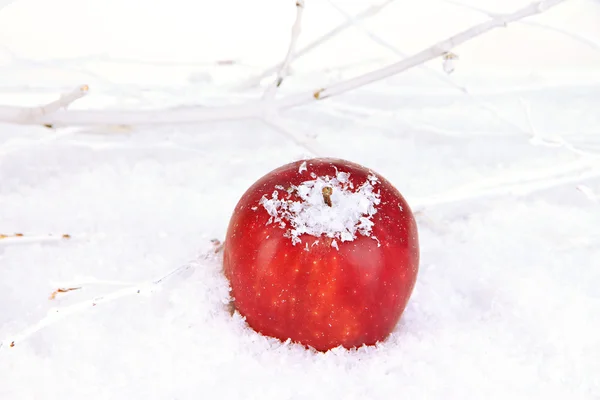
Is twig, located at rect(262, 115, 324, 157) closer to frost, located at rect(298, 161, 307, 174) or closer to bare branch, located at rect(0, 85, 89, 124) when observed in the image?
frost, located at rect(298, 161, 307, 174)

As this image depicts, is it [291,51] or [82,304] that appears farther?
[291,51]

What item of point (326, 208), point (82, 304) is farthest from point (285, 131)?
point (82, 304)

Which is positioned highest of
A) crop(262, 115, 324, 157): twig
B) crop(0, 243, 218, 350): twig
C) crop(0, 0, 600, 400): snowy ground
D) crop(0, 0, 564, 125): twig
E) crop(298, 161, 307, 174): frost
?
crop(0, 0, 564, 125): twig

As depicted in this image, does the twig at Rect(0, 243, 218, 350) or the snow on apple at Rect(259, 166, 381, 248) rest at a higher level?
the snow on apple at Rect(259, 166, 381, 248)

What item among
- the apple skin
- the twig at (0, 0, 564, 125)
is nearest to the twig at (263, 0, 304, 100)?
the twig at (0, 0, 564, 125)

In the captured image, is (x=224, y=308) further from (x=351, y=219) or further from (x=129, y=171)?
(x=129, y=171)

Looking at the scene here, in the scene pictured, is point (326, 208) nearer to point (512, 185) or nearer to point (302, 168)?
point (302, 168)

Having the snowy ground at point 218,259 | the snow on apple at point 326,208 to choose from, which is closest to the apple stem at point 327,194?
the snow on apple at point 326,208

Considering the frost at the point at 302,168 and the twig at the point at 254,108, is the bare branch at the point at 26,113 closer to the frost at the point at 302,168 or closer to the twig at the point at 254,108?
the twig at the point at 254,108

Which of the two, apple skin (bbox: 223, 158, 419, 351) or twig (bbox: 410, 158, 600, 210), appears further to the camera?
twig (bbox: 410, 158, 600, 210)
